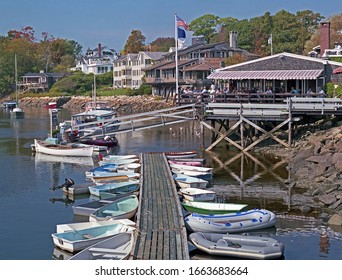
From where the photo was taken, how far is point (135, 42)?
143250 millimetres

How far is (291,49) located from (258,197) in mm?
70556

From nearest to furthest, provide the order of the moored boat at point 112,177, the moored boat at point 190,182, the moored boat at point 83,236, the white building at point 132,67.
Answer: the moored boat at point 83,236
the moored boat at point 190,182
the moored boat at point 112,177
the white building at point 132,67

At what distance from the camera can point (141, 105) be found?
91500 mm

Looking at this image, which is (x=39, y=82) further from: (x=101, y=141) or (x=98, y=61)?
(x=101, y=141)

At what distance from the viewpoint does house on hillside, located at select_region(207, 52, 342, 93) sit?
41.6 metres

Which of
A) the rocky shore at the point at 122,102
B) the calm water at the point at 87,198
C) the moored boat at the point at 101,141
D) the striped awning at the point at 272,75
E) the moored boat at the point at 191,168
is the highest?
the striped awning at the point at 272,75

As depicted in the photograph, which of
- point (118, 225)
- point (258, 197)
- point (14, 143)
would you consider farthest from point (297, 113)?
point (14, 143)

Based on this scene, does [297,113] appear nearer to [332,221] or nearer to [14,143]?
[332,221]

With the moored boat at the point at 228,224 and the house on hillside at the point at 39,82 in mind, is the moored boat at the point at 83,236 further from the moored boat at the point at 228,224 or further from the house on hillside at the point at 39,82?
the house on hillside at the point at 39,82

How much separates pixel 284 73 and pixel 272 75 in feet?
2.83

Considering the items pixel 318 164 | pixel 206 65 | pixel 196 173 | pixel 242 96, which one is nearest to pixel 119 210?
pixel 196 173

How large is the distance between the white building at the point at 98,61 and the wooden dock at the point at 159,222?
103015 mm

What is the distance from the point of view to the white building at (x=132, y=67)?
360 ft

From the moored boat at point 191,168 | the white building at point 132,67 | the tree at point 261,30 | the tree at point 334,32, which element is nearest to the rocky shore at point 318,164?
the moored boat at point 191,168
